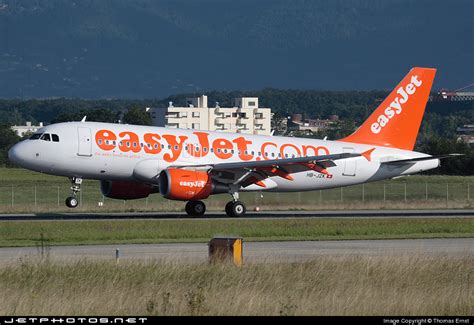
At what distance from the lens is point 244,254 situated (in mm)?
36312

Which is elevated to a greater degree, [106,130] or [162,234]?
[106,130]

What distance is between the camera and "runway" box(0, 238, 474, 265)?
34.8 meters

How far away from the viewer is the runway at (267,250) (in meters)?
34.8

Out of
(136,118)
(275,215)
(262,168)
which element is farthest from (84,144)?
(136,118)

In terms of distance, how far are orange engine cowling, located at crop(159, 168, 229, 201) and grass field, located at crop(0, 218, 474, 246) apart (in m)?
2.73

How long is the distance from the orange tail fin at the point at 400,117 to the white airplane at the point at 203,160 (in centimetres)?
6

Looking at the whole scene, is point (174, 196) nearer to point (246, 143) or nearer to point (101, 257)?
point (246, 143)

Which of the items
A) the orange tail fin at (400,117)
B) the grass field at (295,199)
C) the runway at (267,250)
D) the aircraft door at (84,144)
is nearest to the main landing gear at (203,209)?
the aircraft door at (84,144)

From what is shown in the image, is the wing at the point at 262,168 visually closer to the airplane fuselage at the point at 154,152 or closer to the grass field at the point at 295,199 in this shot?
the airplane fuselage at the point at 154,152

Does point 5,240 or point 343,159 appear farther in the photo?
point 343,159

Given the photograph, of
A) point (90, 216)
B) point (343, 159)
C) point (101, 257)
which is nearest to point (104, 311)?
point (101, 257)

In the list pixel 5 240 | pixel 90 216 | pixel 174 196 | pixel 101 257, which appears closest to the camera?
pixel 101 257

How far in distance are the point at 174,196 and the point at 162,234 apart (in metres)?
8.40

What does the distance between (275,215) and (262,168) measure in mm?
2990
